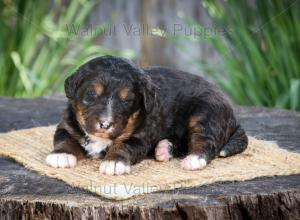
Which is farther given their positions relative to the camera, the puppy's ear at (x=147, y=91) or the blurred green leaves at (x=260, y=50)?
the blurred green leaves at (x=260, y=50)

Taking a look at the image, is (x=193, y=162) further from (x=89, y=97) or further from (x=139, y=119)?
(x=89, y=97)

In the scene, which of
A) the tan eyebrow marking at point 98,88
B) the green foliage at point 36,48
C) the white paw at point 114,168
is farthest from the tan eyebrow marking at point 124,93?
the green foliage at point 36,48

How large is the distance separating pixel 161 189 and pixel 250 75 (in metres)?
4.71

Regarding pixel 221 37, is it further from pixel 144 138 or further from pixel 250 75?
pixel 144 138

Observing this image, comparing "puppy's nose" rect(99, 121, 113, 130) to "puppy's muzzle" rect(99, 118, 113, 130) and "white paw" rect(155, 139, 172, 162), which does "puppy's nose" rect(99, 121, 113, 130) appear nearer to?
"puppy's muzzle" rect(99, 118, 113, 130)

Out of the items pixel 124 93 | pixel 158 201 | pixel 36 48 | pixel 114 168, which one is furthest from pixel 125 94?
pixel 36 48

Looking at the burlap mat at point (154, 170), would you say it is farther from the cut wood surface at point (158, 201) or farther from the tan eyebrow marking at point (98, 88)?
the tan eyebrow marking at point (98, 88)

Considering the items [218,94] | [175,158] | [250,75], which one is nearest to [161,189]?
[175,158]

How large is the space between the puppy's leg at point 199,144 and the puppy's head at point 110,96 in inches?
13.4

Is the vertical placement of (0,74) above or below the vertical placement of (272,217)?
below

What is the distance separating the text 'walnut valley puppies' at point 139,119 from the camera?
14.3 ft

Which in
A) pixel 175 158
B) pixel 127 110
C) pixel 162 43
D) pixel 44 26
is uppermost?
pixel 127 110

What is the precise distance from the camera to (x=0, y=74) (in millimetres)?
9164

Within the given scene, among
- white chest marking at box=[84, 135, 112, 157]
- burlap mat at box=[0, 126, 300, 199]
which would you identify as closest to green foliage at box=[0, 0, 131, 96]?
burlap mat at box=[0, 126, 300, 199]
